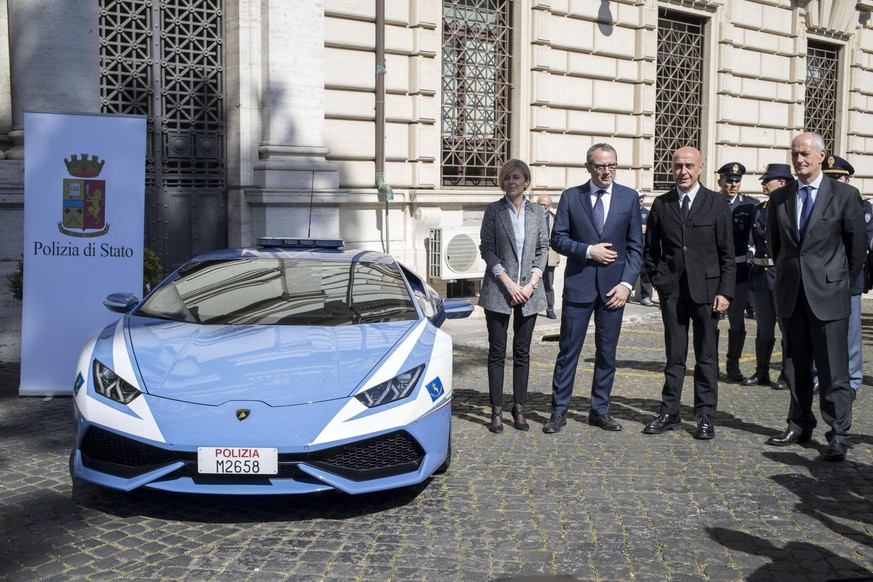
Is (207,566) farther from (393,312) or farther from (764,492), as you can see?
(764,492)

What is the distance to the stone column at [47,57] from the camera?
1069 cm

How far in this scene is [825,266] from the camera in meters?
6.55

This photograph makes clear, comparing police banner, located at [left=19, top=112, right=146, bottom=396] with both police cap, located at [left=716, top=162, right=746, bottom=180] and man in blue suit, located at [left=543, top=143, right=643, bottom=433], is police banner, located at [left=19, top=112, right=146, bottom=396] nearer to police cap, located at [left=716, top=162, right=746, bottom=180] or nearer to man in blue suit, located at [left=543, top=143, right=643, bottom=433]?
man in blue suit, located at [left=543, top=143, right=643, bottom=433]

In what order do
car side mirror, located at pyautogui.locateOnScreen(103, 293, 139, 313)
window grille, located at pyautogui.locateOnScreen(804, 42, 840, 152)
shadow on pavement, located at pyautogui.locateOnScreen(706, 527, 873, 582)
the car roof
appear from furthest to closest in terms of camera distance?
window grille, located at pyautogui.locateOnScreen(804, 42, 840, 152)
the car roof
car side mirror, located at pyautogui.locateOnScreen(103, 293, 139, 313)
shadow on pavement, located at pyautogui.locateOnScreen(706, 527, 873, 582)

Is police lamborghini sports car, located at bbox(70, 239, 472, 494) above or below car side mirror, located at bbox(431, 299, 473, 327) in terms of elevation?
below

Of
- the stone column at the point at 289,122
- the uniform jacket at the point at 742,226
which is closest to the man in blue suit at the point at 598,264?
the uniform jacket at the point at 742,226

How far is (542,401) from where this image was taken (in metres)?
8.36

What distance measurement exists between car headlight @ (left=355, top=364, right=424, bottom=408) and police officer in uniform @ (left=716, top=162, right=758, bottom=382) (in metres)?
4.50

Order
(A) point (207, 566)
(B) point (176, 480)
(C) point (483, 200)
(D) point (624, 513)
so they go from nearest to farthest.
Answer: (A) point (207, 566), (B) point (176, 480), (D) point (624, 513), (C) point (483, 200)

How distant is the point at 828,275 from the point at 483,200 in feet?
28.0

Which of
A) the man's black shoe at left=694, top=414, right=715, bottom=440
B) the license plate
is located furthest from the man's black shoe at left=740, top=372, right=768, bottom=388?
the license plate

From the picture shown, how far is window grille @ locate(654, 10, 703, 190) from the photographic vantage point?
1792cm

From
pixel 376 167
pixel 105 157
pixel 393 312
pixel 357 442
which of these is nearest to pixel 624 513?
pixel 357 442

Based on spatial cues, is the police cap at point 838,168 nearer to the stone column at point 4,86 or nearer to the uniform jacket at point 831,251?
the uniform jacket at point 831,251
